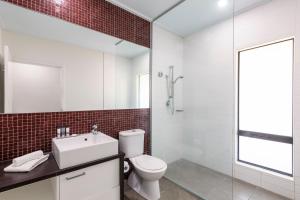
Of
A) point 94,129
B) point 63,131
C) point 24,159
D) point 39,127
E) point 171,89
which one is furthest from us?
point 171,89

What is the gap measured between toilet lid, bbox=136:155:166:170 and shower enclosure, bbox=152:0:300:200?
24.1 inches

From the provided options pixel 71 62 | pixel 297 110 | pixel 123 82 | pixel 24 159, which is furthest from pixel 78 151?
pixel 297 110

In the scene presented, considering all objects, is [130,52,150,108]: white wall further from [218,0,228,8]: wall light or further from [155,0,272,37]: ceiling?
[218,0,228,8]: wall light

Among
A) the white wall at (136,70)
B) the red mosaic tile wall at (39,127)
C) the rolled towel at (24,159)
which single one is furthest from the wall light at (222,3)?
the rolled towel at (24,159)

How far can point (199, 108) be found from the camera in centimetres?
276

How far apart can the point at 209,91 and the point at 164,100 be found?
77 cm

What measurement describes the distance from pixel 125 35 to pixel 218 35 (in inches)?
57.4

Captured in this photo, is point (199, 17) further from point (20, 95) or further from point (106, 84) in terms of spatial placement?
point (20, 95)

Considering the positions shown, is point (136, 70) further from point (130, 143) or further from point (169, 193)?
point (169, 193)

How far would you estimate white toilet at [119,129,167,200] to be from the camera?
72.4 inches

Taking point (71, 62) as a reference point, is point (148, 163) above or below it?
below

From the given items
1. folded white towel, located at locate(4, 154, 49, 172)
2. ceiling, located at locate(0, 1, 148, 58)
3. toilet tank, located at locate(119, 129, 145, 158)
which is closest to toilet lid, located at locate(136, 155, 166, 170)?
toilet tank, located at locate(119, 129, 145, 158)

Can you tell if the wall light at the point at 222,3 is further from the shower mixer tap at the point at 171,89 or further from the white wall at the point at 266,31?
the shower mixer tap at the point at 171,89

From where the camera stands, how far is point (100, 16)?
204 centimetres
